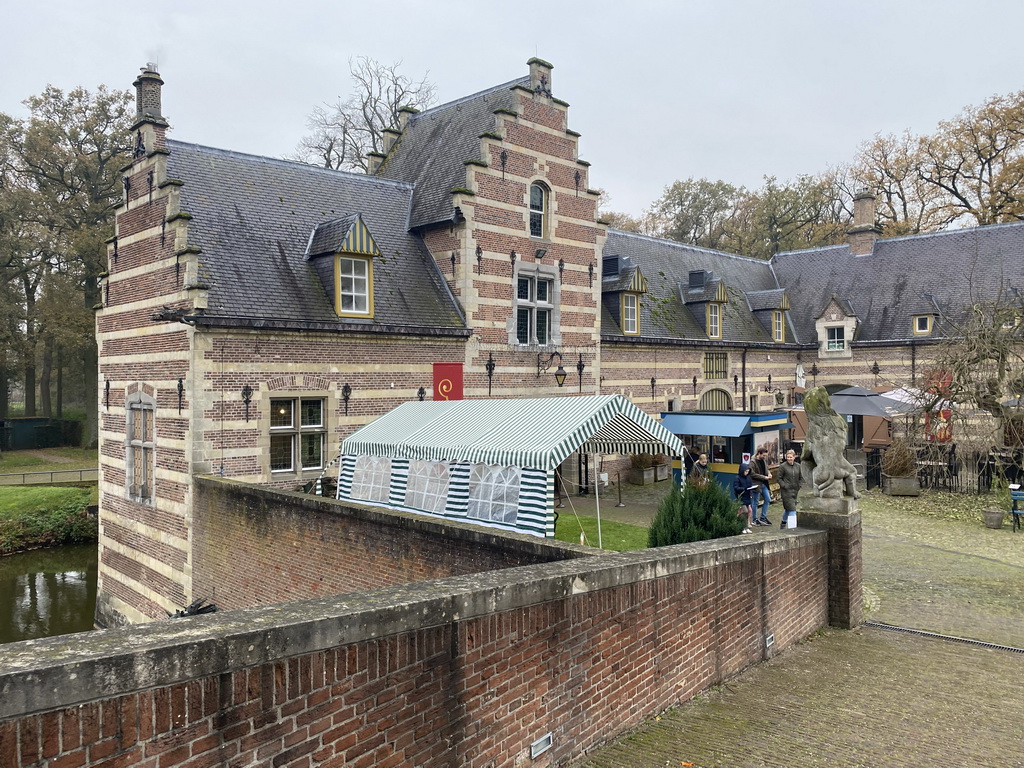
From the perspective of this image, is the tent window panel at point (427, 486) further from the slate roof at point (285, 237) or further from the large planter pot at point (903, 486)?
the large planter pot at point (903, 486)

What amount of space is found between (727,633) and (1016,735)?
234 cm

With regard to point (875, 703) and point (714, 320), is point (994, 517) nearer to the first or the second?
point (714, 320)

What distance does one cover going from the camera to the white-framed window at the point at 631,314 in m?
22.5

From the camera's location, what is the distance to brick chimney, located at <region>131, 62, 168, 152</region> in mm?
14828

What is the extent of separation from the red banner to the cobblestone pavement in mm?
9171

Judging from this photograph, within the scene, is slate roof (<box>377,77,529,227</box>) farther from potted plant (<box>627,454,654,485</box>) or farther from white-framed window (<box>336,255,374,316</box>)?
potted plant (<box>627,454,654,485</box>)

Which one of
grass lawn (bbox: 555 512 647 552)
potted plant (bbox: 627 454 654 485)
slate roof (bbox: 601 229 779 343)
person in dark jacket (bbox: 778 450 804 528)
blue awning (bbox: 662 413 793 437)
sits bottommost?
grass lawn (bbox: 555 512 647 552)

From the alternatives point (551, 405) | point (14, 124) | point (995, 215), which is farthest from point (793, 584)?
point (14, 124)

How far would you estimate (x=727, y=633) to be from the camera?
7102mm

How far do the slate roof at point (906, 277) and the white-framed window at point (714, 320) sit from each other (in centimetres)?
559

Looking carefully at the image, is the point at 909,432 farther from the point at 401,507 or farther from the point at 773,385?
the point at 401,507

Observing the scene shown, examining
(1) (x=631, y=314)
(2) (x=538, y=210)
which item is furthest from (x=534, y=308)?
(1) (x=631, y=314)

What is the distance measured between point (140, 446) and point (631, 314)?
1380 cm

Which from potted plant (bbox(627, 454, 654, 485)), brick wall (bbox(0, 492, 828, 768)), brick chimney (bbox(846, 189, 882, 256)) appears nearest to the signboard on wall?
potted plant (bbox(627, 454, 654, 485))
